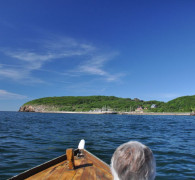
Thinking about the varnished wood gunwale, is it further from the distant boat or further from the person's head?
the person's head

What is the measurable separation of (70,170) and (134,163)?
18.0 ft

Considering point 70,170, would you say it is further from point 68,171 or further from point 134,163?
point 134,163

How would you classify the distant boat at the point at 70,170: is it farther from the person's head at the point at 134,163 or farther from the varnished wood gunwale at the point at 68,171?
the person's head at the point at 134,163

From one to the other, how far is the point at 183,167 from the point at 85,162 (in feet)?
20.9

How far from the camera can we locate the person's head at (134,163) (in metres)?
2.42

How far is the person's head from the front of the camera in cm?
242

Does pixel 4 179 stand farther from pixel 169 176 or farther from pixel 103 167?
pixel 169 176

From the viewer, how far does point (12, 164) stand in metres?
10.5

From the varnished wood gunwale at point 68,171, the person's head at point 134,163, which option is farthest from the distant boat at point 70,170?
the person's head at point 134,163

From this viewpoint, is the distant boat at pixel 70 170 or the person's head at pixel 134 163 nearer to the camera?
the person's head at pixel 134 163

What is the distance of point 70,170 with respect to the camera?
23.4ft

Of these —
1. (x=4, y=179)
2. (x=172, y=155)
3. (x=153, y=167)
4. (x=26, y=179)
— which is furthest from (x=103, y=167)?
(x=172, y=155)

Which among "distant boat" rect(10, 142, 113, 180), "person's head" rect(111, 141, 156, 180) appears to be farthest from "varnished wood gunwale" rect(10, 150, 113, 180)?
"person's head" rect(111, 141, 156, 180)

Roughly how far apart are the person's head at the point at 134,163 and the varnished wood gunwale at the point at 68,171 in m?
4.42
